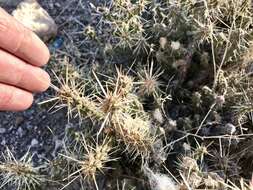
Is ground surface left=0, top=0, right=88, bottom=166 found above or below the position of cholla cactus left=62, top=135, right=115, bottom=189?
below

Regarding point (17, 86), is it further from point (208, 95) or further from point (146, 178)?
point (208, 95)

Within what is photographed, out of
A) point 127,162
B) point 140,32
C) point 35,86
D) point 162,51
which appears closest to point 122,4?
point 140,32

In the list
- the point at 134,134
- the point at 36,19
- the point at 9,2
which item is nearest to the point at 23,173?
the point at 134,134

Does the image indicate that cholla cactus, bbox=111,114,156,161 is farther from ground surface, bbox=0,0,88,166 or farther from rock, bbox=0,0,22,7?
rock, bbox=0,0,22,7

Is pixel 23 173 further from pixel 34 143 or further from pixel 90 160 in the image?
pixel 34 143

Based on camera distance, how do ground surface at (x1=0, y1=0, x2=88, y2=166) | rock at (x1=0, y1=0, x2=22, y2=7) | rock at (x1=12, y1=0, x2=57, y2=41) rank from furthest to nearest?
rock at (x1=0, y1=0, x2=22, y2=7) < rock at (x1=12, y1=0, x2=57, y2=41) < ground surface at (x1=0, y1=0, x2=88, y2=166)

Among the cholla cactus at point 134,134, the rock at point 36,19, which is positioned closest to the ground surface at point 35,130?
the rock at point 36,19

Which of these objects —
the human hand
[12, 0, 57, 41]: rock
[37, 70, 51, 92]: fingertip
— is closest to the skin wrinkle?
the human hand

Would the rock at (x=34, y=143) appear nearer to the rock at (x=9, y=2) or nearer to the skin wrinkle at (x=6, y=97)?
the skin wrinkle at (x=6, y=97)
